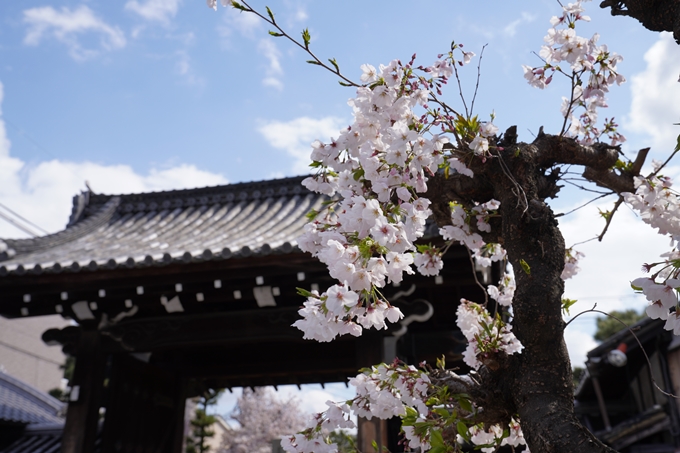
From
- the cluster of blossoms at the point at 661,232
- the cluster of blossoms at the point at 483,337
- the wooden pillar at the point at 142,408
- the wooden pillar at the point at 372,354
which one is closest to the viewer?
the cluster of blossoms at the point at 661,232

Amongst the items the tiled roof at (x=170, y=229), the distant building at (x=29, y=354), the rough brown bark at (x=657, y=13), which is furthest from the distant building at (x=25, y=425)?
the distant building at (x=29, y=354)

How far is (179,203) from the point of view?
8453mm

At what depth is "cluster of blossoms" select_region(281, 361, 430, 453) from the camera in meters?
2.01

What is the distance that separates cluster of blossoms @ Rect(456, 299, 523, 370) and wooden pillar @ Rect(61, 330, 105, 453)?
13.7 feet

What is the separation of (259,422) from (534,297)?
16581 millimetres

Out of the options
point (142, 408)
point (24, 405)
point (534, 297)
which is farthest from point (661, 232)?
point (24, 405)

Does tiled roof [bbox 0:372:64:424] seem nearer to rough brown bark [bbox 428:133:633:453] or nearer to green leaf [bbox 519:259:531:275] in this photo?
rough brown bark [bbox 428:133:633:453]

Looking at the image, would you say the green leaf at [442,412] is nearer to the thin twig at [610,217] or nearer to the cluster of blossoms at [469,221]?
the cluster of blossoms at [469,221]

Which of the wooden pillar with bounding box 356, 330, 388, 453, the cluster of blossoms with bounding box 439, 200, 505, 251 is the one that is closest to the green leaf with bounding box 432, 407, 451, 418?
the cluster of blossoms with bounding box 439, 200, 505, 251

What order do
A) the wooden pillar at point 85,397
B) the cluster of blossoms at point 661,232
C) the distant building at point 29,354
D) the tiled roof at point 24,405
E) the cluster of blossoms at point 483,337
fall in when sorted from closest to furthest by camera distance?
the cluster of blossoms at point 661,232 < the cluster of blossoms at point 483,337 < the wooden pillar at point 85,397 < the tiled roof at point 24,405 < the distant building at point 29,354

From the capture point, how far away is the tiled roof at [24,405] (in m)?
8.27

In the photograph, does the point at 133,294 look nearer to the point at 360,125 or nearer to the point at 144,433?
the point at 144,433

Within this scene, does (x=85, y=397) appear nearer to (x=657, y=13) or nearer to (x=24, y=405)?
(x=24, y=405)

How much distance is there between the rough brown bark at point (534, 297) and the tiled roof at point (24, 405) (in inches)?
321
